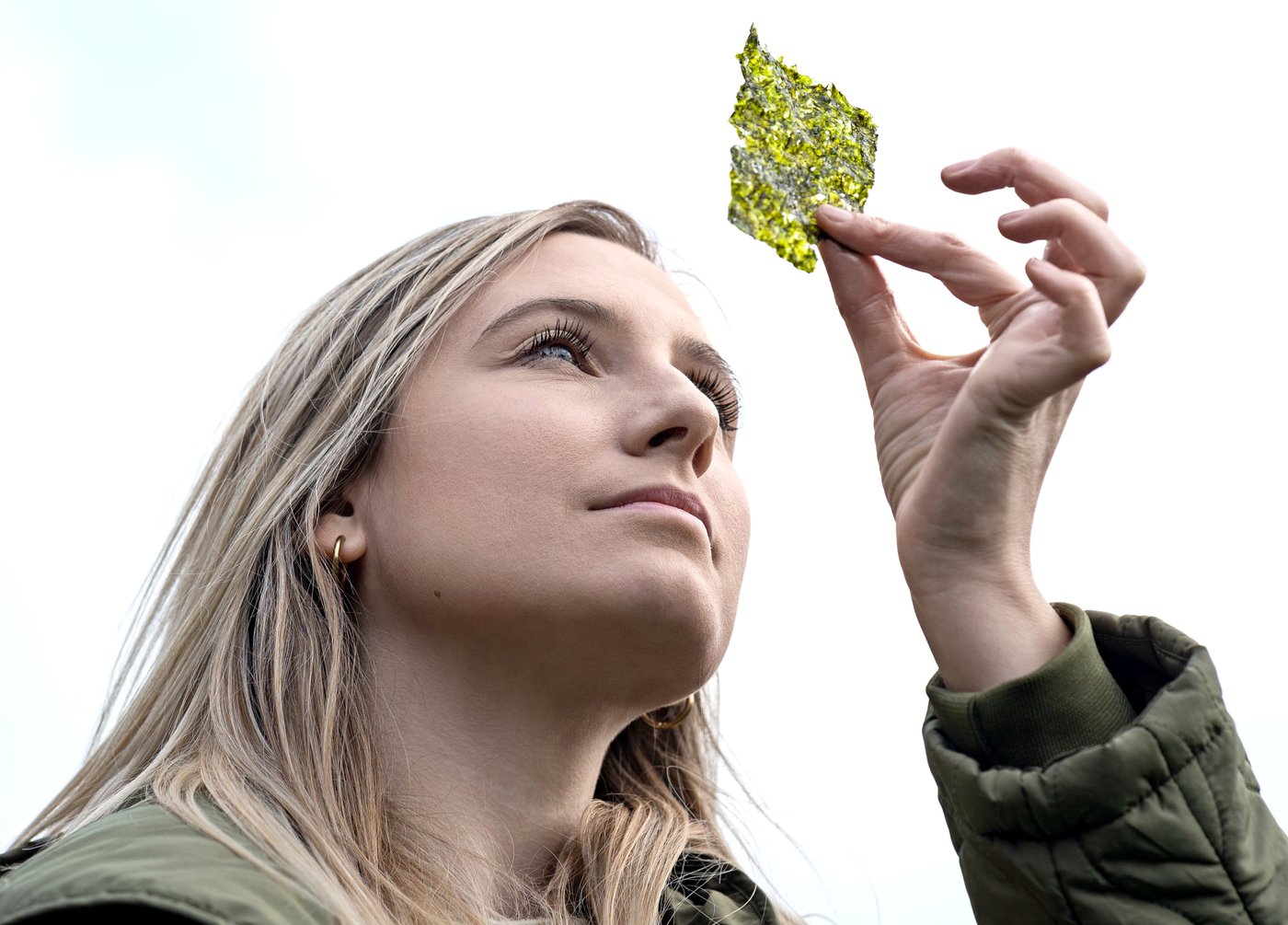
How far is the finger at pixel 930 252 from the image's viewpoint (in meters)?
2.62

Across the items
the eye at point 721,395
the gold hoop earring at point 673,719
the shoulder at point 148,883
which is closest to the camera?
the shoulder at point 148,883

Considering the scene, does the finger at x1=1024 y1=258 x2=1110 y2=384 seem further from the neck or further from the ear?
the ear

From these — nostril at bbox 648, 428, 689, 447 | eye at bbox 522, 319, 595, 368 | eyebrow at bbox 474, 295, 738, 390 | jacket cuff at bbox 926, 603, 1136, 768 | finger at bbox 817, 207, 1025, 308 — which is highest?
finger at bbox 817, 207, 1025, 308

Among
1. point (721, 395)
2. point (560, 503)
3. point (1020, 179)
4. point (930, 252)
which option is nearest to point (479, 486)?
point (560, 503)

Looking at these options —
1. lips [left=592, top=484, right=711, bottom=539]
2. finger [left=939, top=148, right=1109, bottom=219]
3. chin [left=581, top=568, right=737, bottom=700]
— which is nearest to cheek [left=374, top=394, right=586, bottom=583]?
lips [left=592, top=484, right=711, bottom=539]

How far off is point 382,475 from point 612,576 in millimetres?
657

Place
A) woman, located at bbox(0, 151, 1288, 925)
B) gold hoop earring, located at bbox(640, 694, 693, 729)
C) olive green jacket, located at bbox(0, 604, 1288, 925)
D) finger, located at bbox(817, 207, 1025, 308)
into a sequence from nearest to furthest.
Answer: olive green jacket, located at bbox(0, 604, 1288, 925)
woman, located at bbox(0, 151, 1288, 925)
finger, located at bbox(817, 207, 1025, 308)
gold hoop earring, located at bbox(640, 694, 693, 729)

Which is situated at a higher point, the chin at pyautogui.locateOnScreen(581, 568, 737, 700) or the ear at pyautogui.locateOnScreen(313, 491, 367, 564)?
the ear at pyautogui.locateOnScreen(313, 491, 367, 564)

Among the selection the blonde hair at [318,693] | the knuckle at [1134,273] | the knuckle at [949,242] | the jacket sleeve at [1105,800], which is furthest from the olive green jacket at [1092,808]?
the knuckle at [949,242]

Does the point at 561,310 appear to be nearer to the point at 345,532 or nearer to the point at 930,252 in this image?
the point at 345,532

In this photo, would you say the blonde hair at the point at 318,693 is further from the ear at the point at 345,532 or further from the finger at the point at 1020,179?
the finger at the point at 1020,179

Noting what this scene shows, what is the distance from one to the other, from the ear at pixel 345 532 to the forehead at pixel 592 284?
1.69 feet

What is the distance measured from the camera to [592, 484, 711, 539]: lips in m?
2.43

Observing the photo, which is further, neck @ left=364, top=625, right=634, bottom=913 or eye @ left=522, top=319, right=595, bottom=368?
eye @ left=522, top=319, right=595, bottom=368
